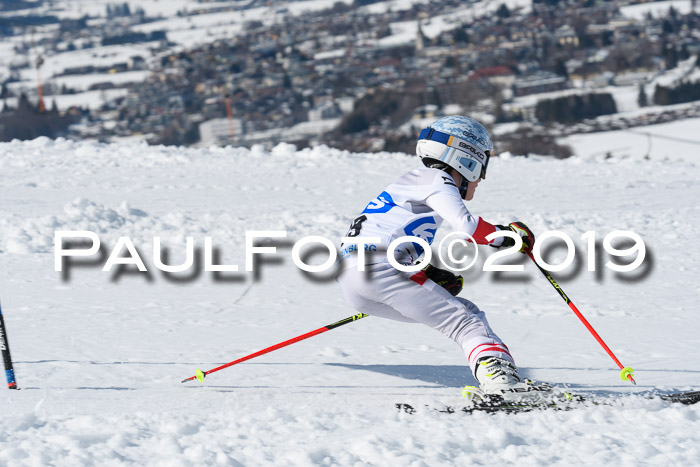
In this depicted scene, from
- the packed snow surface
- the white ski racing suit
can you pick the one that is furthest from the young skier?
the packed snow surface

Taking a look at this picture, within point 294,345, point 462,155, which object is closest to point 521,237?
point 462,155

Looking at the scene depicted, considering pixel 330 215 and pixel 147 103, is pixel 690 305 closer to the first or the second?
pixel 330 215

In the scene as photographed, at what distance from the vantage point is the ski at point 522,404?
3684 millimetres

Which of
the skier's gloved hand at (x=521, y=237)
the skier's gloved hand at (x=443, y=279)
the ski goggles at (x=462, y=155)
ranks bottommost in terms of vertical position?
the skier's gloved hand at (x=443, y=279)

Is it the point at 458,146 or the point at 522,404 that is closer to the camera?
the point at 522,404

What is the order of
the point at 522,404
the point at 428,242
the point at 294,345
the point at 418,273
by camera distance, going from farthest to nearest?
the point at 294,345
the point at 428,242
the point at 418,273
the point at 522,404

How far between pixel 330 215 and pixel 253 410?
5946 mm

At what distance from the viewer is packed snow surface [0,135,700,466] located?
3.23m

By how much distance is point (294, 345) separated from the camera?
5094 mm

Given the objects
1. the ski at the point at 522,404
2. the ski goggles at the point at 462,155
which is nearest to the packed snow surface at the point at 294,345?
the ski at the point at 522,404

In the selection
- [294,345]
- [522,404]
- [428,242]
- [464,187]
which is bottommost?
[294,345]

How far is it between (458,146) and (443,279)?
674 mm

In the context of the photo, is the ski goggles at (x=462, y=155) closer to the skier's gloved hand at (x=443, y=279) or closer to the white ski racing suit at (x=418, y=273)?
the white ski racing suit at (x=418, y=273)

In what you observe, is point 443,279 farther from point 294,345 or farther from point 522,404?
point 294,345
